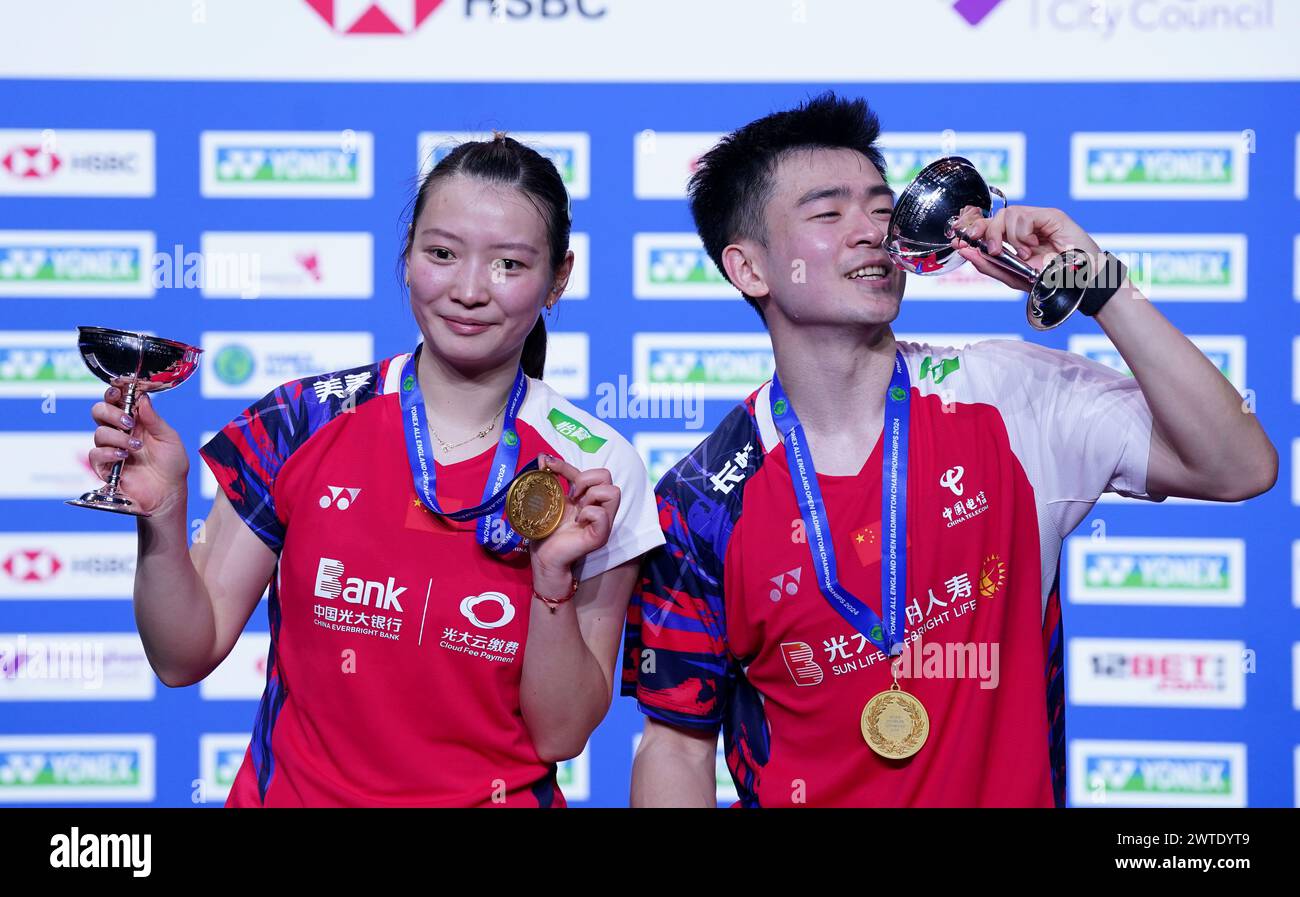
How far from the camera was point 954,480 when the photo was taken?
6.08 feet

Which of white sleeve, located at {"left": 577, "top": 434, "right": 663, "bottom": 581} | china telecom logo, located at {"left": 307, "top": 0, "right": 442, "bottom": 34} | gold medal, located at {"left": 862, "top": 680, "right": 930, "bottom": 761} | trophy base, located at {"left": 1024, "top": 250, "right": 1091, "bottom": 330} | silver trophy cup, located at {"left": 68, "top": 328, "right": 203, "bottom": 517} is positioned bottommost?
gold medal, located at {"left": 862, "top": 680, "right": 930, "bottom": 761}

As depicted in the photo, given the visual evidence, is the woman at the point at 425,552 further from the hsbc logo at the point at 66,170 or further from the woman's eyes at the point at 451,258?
the hsbc logo at the point at 66,170

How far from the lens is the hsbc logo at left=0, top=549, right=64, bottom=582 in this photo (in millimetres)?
3346

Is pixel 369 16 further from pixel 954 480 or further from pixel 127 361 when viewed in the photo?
pixel 954 480

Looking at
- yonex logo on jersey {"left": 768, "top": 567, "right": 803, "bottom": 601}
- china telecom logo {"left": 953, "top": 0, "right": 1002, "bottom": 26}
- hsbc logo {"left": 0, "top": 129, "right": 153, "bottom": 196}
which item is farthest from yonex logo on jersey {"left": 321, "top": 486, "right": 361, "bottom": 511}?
china telecom logo {"left": 953, "top": 0, "right": 1002, "bottom": 26}

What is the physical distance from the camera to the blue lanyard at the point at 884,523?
180 centimetres

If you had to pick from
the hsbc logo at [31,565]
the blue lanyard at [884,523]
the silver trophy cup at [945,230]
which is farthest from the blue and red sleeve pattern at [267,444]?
the hsbc logo at [31,565]

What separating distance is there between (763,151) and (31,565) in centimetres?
250

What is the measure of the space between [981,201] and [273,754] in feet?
4.45

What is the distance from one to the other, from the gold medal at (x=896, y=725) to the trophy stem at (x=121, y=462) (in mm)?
1135

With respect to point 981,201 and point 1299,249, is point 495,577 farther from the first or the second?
point 1299,249

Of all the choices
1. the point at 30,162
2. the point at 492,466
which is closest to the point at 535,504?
the point at 492,466

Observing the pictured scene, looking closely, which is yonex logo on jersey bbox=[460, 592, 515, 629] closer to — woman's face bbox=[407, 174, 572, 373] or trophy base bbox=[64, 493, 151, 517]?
woman's face bbox=[407, 174, 572, 373]
